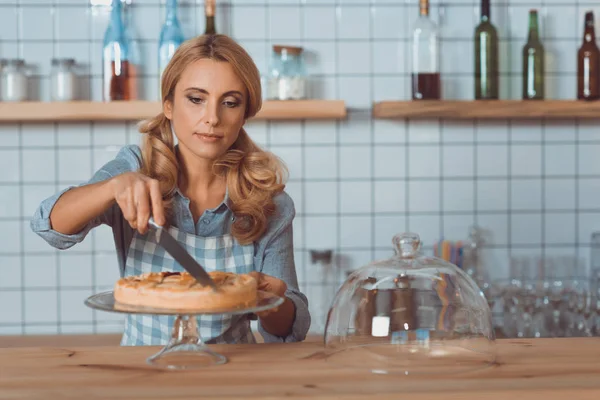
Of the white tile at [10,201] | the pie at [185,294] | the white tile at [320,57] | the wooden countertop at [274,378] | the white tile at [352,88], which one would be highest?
the white tile at [320,57]

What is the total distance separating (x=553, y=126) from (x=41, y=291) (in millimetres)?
1558

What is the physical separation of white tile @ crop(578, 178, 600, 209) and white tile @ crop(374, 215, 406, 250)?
54cm

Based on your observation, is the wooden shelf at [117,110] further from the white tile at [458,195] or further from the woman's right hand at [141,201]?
the woman's right hand at [141,201]

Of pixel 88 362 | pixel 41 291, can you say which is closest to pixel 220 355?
pixel 88 362

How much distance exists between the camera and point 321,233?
2.57 meters

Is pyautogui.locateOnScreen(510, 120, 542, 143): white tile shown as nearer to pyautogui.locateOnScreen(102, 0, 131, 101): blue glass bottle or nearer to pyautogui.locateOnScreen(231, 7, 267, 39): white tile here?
pyautogui.locateOnScreen(231, 7, 267, 39): white tile

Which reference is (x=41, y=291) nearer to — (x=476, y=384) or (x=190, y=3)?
(x=190, y=3)

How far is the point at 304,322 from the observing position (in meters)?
1.57

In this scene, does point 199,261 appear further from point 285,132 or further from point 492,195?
point 492,195

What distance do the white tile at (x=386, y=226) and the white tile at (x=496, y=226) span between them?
0.75 ft

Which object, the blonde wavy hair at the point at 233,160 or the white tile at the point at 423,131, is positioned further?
the white tile at the point at 423,131

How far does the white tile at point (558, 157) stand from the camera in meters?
2.60

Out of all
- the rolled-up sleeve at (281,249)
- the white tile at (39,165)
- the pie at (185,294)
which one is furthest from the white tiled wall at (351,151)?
the pie at (185,294)

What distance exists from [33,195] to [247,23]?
78 cm
